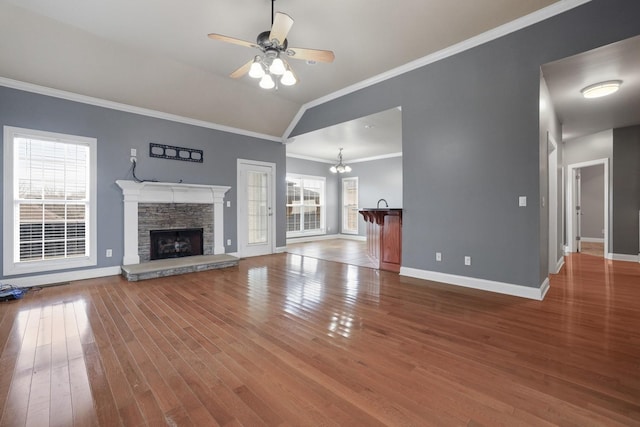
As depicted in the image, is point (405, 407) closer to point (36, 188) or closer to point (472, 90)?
point (472, 90)

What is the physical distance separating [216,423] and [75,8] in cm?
455

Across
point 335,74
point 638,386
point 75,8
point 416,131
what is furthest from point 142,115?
point 638,386

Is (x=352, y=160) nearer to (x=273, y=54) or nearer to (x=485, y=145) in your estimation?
(x=485, y=145)

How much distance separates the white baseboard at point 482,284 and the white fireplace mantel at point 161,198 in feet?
12.9

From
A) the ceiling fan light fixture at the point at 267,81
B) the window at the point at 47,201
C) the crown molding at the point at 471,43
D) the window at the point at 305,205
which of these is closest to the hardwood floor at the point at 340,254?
the window at the point at 305,205

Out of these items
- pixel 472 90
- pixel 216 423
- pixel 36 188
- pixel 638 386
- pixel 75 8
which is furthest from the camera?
pixel 36 188

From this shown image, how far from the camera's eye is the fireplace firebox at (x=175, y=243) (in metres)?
5.23

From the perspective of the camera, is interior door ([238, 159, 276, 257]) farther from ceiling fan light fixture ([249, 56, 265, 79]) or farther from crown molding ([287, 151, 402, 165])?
ceiling fan light fixture ([249, 56, 265, 79])

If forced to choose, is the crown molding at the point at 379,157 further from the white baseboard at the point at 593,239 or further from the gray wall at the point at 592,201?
the white baseboard at the point at 593,239

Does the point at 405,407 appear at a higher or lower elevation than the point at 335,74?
lower

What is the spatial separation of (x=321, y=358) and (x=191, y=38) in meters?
4.27

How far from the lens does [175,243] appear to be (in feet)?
18.0

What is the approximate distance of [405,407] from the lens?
5.16 ft

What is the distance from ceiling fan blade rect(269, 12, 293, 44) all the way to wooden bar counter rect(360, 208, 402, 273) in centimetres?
317
